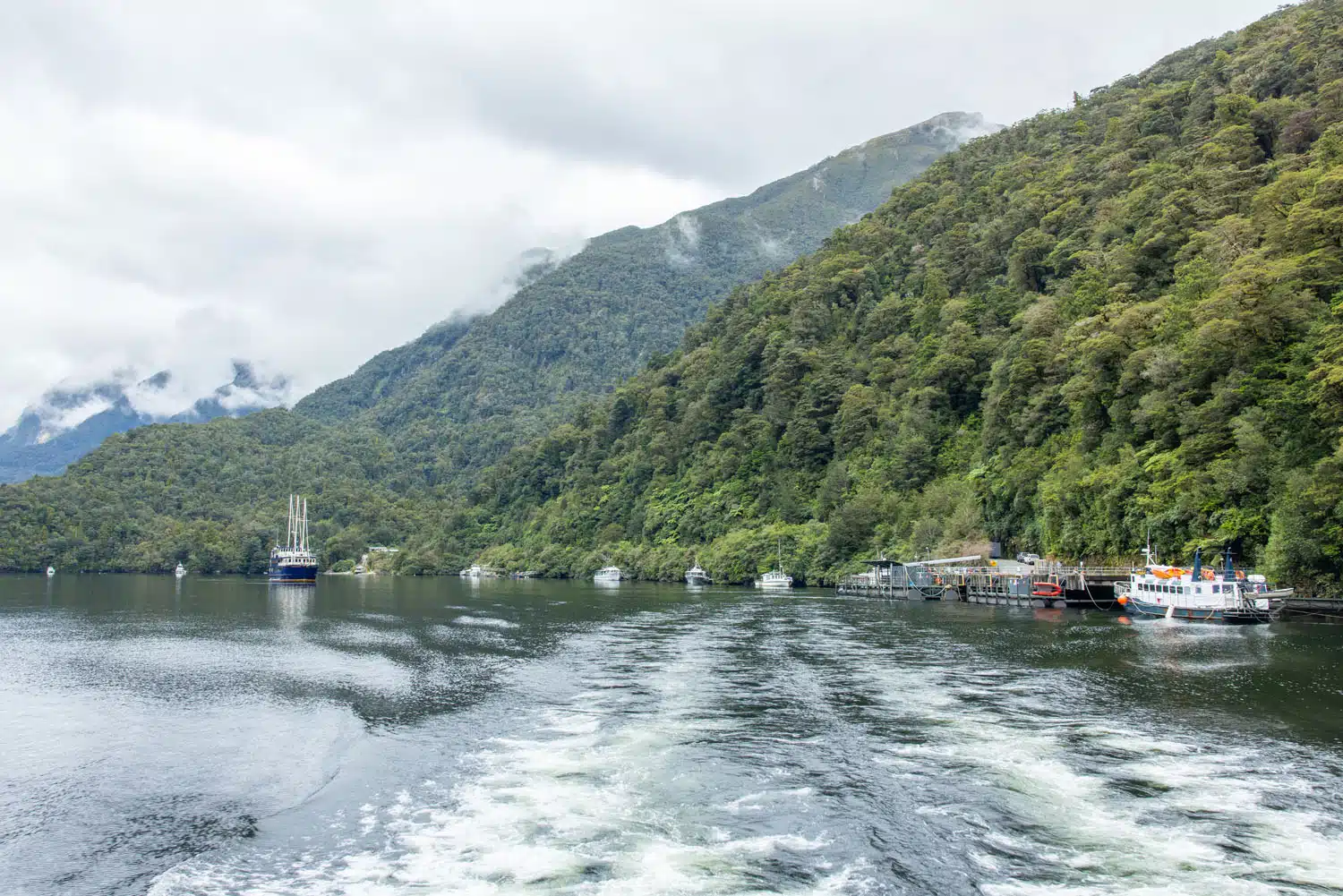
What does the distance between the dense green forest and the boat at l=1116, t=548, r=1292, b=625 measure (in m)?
2.73

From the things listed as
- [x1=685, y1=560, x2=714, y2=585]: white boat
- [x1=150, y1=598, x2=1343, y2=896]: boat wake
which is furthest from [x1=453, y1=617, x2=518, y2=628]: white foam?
[x1=685, y1=560, x2=714, y2=585]: white boat

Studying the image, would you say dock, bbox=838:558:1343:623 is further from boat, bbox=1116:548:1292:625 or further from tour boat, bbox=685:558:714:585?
tour boat, bbox=685:558:714:585

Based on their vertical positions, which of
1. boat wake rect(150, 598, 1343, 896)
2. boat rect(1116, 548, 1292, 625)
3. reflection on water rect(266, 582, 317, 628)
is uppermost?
boat rect(1116, 548, 1292, 625)

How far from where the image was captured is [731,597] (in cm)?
8388

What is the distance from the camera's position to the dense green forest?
59.2 meters

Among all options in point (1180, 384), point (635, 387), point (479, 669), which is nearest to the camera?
point (479, 669)

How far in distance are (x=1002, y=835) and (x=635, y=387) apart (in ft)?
549

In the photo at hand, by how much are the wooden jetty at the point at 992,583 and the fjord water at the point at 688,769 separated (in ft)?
72.1

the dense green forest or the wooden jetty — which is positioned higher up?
the dense green forest

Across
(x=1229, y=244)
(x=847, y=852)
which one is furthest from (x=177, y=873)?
(x=1229, y=244)

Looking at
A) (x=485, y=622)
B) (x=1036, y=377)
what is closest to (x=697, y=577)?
(x=1036, y=377)

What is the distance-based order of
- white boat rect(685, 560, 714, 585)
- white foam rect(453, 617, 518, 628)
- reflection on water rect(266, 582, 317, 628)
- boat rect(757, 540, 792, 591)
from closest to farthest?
1. white foam rect(453, 617, 518, 628)
2. reflection on water rect(266, 582, 317, 628)
3. boat rect(757, 540, 792, 591)
4. white boat rect(685, 560, 714, 585)

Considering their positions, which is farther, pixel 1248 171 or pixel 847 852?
pixel 1248 171

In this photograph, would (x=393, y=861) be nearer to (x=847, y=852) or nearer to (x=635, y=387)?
(x=847, y=852)
